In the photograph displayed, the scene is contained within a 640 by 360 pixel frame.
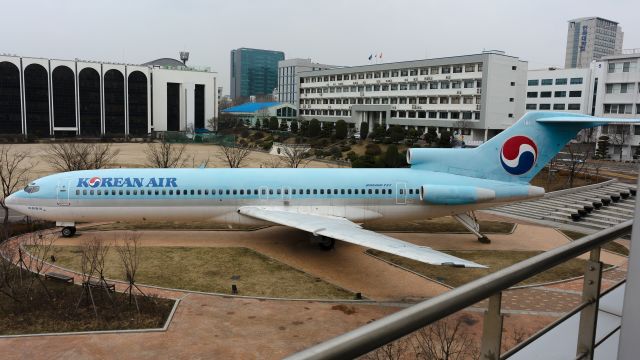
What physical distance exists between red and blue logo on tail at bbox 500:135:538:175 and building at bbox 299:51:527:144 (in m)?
52.9

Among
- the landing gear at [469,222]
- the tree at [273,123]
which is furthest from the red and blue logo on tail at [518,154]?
the tree at [273,123]

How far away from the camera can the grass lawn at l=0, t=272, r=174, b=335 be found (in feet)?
48.0

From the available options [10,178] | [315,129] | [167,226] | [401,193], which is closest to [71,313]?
[167,226]

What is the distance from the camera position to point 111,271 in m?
19.9

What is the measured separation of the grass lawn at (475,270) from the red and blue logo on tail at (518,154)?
4.32 metres

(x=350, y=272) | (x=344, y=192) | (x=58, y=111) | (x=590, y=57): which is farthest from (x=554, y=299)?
(x=590, y=57)

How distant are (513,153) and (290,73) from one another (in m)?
164

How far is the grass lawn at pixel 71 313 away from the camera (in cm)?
1462

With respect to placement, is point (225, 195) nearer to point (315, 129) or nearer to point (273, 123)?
point (315, 129)

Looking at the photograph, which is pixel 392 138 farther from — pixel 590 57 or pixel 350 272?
pixel 590 57

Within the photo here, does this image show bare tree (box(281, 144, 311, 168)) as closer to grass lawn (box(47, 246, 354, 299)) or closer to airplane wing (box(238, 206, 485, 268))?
airplane wing (box(238, 206, 485, 268))

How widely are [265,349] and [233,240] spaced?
12.6 metres

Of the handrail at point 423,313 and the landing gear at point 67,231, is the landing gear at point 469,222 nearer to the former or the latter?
the landing gear at point 67,231

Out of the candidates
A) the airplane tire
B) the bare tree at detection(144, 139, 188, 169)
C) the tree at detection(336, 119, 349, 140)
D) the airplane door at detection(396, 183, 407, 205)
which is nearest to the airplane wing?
the airplane tire
